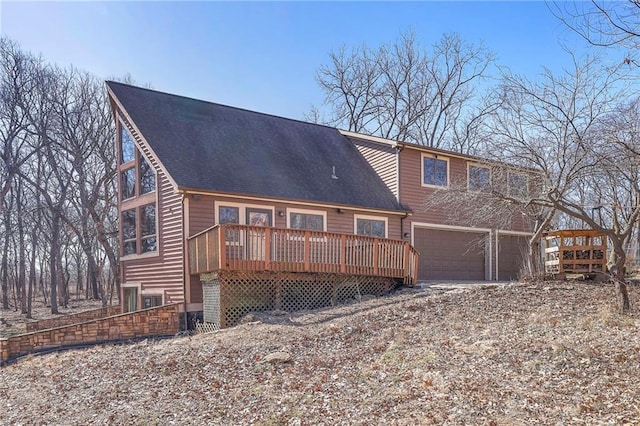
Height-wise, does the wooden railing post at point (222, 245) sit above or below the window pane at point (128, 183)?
below

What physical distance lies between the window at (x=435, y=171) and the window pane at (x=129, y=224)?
987 cm

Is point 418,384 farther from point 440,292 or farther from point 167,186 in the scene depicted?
point 167,186

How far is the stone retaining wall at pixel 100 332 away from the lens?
33.5ft

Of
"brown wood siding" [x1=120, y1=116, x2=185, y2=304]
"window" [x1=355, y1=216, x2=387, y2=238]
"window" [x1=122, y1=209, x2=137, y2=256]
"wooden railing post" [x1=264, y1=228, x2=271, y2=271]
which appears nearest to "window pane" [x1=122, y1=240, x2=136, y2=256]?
"window" [x1=122, y1=209, x2=137, y2=256]

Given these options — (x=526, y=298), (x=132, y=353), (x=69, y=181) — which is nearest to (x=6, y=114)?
(x=69, y=181)

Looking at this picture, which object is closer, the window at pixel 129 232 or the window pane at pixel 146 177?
the window pane at pixel 146 177

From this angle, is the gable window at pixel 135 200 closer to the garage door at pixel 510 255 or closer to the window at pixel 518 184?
the window at pixel 518 184

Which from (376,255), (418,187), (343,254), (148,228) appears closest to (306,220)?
(343,254)

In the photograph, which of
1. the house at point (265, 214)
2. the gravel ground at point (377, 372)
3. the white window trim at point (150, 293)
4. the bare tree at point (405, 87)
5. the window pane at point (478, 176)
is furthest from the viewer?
the bare tree at point (405, 87)

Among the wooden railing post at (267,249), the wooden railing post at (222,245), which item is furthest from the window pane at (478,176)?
the wooden railing post at (222,245)

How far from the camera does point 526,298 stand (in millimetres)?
9320

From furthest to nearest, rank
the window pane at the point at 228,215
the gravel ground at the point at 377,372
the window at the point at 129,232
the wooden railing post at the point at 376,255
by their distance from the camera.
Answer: the window at the point at 129,232 < the window pane at the point at 228,215 < the wooden railing post at the point at 376,255 < the gravel ground at the point at 377,372

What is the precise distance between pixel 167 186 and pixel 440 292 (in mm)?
7821

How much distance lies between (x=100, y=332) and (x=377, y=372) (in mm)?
7664
